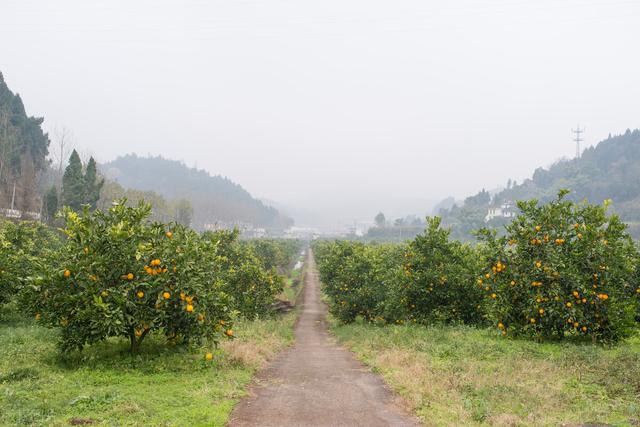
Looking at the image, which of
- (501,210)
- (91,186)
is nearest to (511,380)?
(91,186)

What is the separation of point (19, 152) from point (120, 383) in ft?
202

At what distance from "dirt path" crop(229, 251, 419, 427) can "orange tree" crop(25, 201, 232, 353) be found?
1.85 meters

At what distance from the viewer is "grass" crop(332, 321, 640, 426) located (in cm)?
752

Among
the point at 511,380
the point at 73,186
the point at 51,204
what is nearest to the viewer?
the point at 511,380

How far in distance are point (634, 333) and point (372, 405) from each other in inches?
344

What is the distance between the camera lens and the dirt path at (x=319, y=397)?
7531 mm

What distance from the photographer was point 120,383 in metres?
8.79

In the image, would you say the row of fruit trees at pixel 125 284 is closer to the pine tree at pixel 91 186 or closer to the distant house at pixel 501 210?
the pine tree at pixel 91 186

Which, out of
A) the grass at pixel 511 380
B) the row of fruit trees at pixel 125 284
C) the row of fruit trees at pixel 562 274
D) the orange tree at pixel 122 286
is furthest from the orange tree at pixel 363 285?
the orange tree at pixel 122 286

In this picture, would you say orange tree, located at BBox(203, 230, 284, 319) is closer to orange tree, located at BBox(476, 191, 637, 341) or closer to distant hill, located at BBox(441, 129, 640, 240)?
orange tree, located at BBox(476, 191, 637, 341)

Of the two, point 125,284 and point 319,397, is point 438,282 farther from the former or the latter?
point 125,284

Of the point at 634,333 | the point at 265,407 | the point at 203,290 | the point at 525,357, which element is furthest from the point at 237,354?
the point at 634,333

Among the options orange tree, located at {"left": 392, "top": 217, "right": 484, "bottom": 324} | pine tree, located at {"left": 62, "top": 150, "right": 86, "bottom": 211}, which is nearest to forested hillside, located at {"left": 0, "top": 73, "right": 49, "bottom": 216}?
pine tree, located at {"left": 62, "top": 150, "right": 86, "bottom": 211}

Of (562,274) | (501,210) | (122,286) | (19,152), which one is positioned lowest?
(122,286)
